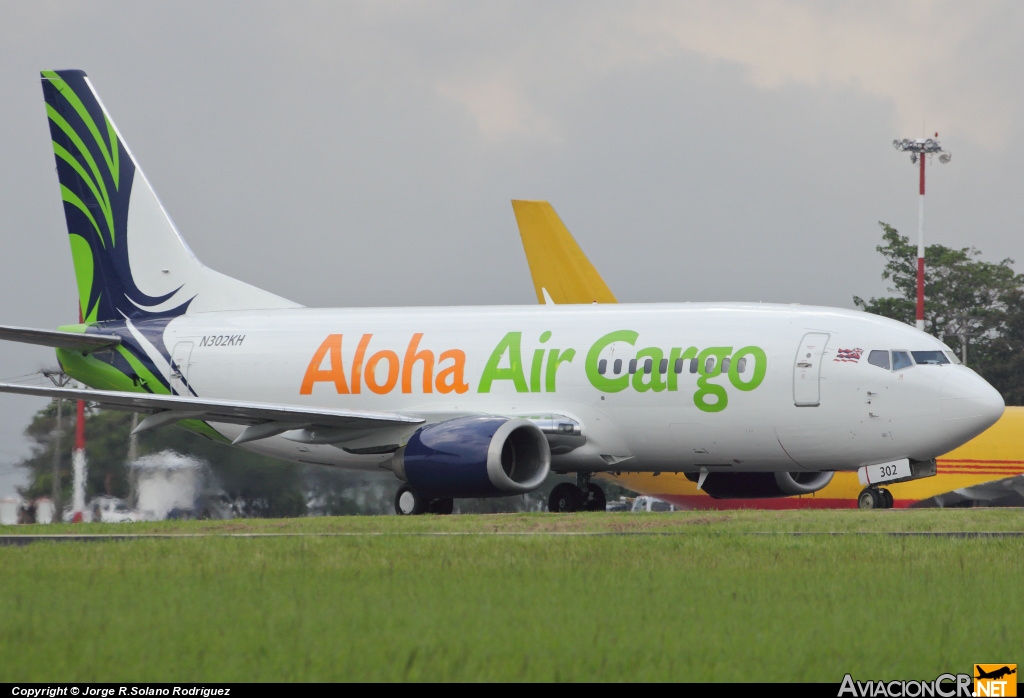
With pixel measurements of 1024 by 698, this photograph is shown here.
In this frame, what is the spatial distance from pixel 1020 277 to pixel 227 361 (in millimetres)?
50441

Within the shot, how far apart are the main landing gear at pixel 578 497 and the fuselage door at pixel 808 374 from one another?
505cm

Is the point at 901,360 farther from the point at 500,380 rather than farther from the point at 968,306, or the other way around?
the point at 968,306

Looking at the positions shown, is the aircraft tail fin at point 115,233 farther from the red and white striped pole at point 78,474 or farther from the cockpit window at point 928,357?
the cockpit window at point 928,357

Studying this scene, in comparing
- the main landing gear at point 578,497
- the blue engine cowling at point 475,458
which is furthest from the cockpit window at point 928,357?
the main landing gear at point 578,497

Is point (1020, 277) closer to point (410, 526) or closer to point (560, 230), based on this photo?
point (560, 230)

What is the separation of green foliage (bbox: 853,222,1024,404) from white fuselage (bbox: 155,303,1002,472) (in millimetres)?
41928

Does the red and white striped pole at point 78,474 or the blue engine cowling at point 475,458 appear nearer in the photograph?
the blue engine cowling at point 475,458

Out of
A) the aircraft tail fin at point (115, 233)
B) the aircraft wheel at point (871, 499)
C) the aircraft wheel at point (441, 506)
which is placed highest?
the aircraft tail fin at point (115, 233)

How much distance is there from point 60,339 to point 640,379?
428 inches

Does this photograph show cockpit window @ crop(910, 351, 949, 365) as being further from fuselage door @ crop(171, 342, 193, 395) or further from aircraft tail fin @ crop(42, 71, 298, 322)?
fuselage door @ crop(171, 342, 193, 395)

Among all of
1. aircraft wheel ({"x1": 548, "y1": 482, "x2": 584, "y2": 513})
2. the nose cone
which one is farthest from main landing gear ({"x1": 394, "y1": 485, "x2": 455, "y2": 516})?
the nose cone

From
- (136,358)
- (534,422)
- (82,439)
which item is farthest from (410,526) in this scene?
(82,439)

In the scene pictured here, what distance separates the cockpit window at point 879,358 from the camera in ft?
67.1

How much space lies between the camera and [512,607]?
8.98 m
